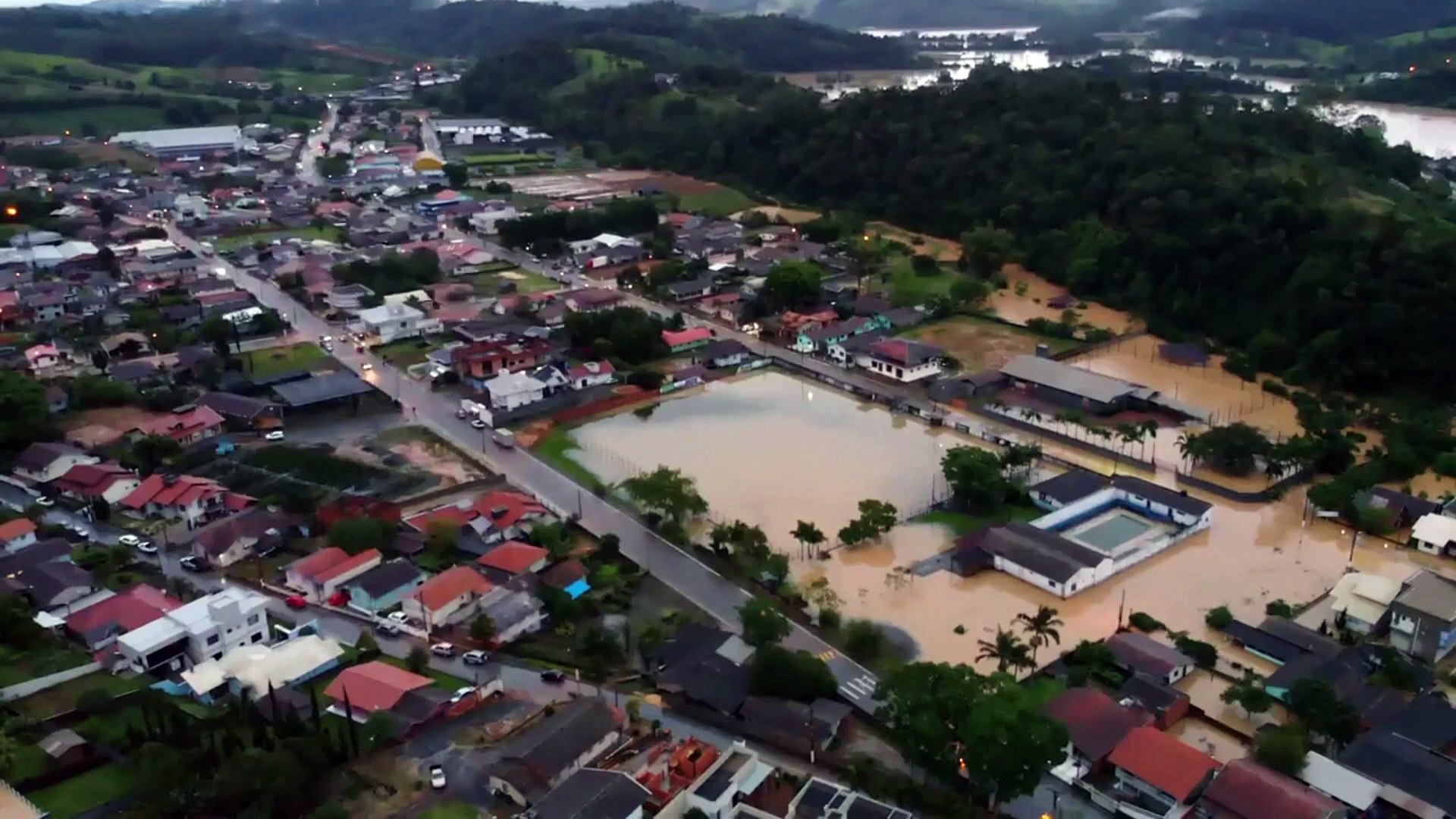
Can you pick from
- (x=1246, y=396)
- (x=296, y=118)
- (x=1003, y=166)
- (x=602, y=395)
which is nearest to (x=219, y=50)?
(x=296, y=118)

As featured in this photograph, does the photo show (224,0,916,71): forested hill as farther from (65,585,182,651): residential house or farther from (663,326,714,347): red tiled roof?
(65,585,182,651): residential house

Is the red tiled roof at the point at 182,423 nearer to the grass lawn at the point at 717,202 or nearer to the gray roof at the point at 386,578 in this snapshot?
the gray roof at the point at 386,578

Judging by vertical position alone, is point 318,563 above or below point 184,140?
below

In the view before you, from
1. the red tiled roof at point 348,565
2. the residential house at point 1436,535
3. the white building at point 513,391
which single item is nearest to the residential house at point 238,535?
the red tiled roof at point 348,565

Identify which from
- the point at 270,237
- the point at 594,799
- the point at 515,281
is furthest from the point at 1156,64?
the point at 594,799

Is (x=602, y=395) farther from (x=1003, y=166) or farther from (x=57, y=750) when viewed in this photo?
(x=1003, y=166)

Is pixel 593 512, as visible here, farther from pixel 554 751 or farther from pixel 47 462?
pixel 47 462

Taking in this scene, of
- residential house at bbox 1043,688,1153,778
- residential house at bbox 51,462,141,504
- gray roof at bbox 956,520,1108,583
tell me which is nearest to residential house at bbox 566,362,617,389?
residential house at bbox 51,462,141,504
